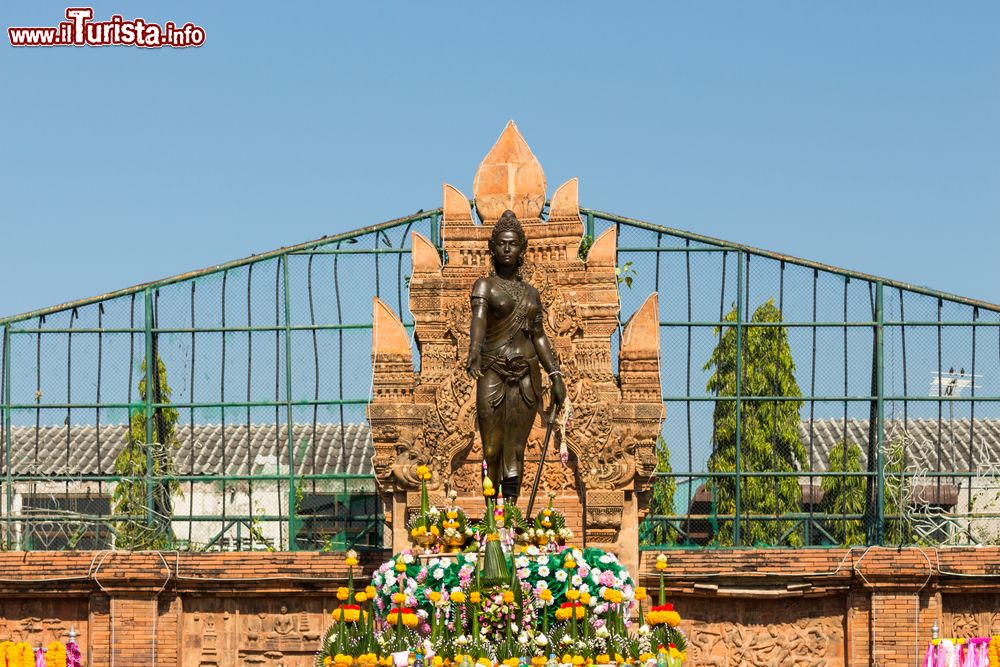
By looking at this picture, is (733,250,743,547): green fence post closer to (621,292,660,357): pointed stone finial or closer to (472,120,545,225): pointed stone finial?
(621,292,660,357): pointed stone finial

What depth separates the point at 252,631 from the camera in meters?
20.3

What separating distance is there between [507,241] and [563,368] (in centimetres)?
142

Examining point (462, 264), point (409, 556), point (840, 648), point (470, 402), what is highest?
point (462, 264)

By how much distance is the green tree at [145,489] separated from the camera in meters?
20.3

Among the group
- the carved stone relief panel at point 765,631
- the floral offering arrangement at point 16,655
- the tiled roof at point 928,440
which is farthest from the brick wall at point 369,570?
the floral offering arrangement at point 16,655

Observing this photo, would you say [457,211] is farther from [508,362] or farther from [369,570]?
[369,570]

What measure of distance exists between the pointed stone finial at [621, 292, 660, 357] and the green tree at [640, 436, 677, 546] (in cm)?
193

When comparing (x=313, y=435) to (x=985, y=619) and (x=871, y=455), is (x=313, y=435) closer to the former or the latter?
(x=871, y=455)

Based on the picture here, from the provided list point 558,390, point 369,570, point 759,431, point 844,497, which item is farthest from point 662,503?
point 369,570

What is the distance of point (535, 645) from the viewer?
14.5 metres

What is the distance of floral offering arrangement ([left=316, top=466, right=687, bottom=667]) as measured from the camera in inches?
566

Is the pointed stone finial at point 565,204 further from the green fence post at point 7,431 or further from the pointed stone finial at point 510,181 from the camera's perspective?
the green fence post at point 7,431

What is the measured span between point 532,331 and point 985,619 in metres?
5.99

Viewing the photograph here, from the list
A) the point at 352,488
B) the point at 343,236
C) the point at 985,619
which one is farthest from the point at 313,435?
the point at 985,619
